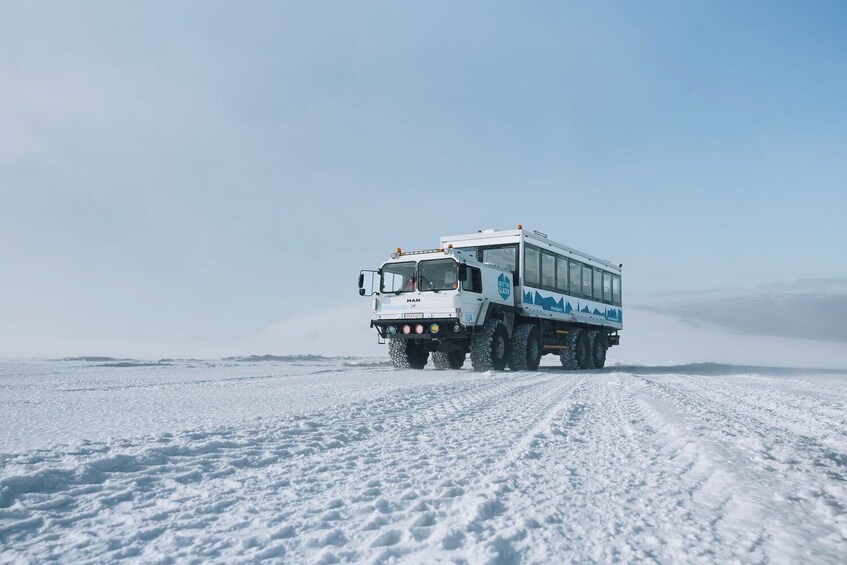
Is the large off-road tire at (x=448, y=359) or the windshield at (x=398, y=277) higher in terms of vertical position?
the windshield at (x=398, y=277)

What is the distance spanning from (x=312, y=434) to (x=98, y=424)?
180 cm

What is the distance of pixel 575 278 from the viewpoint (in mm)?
19438

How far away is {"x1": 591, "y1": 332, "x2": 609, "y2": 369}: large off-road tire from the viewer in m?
21.4

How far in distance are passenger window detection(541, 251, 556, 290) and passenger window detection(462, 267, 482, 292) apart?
368cm

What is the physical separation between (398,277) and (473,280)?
191cm

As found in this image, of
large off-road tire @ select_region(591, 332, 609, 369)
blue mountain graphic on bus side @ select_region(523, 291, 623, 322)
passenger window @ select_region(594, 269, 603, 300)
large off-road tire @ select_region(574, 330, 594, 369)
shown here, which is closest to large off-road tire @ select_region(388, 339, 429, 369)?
blue mountain graphic on bus side @ select_region(523, 291, 623, 322)

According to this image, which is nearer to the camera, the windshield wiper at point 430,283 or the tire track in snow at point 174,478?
the tire track in snow at point 174,478

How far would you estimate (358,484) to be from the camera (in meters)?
3.33

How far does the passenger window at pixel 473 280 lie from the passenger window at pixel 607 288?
31.9 ft

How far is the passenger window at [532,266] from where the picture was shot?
53.3ft

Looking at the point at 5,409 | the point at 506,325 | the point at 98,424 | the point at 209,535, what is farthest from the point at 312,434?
the point at 506,325

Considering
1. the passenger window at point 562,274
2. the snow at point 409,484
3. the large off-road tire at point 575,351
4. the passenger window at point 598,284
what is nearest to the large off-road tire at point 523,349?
the passenger window at point 562,274

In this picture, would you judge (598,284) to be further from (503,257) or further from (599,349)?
(503,257)

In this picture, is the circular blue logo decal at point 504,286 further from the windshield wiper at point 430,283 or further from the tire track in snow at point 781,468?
the tire track in snow at point 781,468
